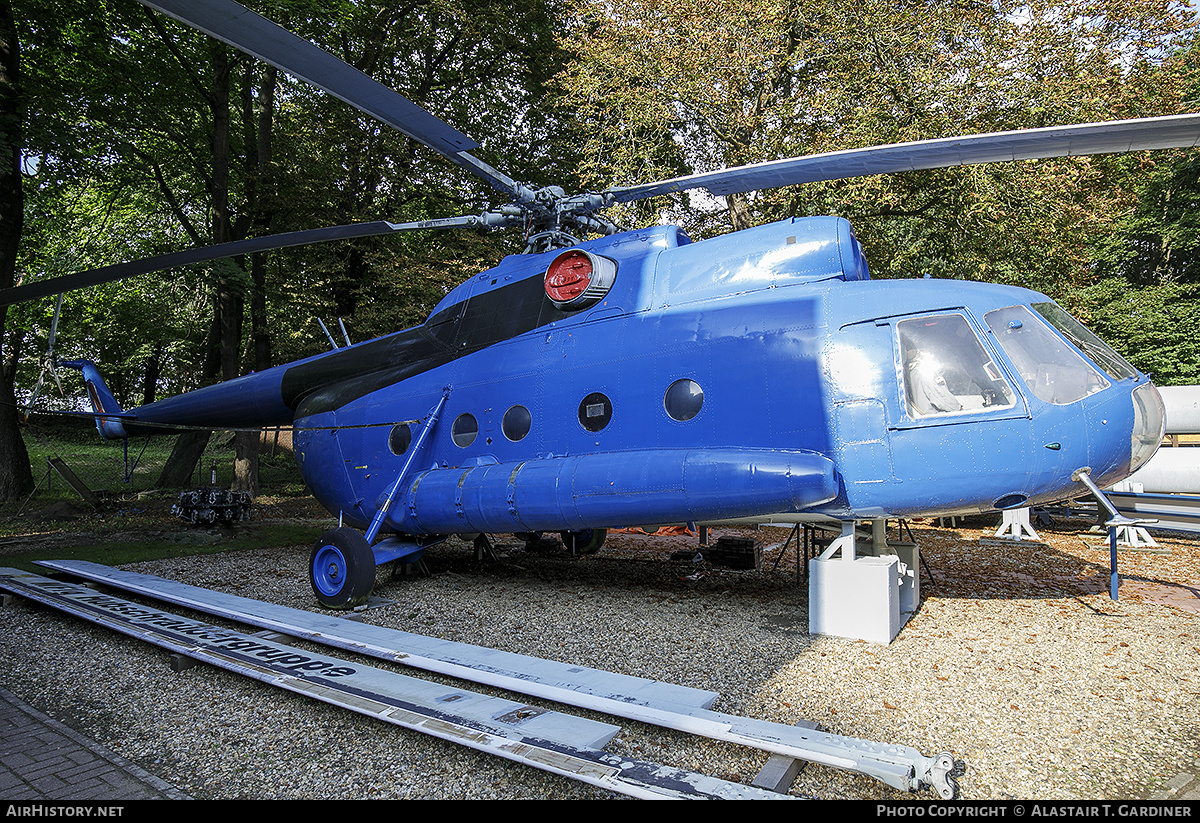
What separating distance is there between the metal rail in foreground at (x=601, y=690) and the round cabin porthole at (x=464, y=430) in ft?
8.10

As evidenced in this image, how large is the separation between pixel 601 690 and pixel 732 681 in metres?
1.17

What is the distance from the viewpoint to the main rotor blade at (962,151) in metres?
4.65

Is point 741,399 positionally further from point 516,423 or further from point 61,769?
point 61,769

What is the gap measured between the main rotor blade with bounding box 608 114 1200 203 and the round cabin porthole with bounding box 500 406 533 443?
2.61 m

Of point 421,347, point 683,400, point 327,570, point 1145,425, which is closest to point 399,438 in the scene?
point 421,347

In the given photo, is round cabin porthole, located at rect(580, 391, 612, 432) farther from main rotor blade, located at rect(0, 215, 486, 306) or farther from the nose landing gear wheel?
the nose landing gear wheel

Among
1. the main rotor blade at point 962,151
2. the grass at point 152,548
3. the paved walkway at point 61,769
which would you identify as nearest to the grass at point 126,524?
the grass at point 152,548

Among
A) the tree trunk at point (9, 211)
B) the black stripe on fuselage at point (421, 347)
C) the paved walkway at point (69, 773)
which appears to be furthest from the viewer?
the tree trunk at point (9, 211)

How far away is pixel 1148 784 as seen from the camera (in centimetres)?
344

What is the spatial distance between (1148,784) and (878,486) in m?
2.51

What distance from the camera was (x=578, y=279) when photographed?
7168 mm

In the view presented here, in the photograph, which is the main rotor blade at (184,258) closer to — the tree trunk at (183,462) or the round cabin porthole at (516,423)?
the round cabin porthole at (516,423)
